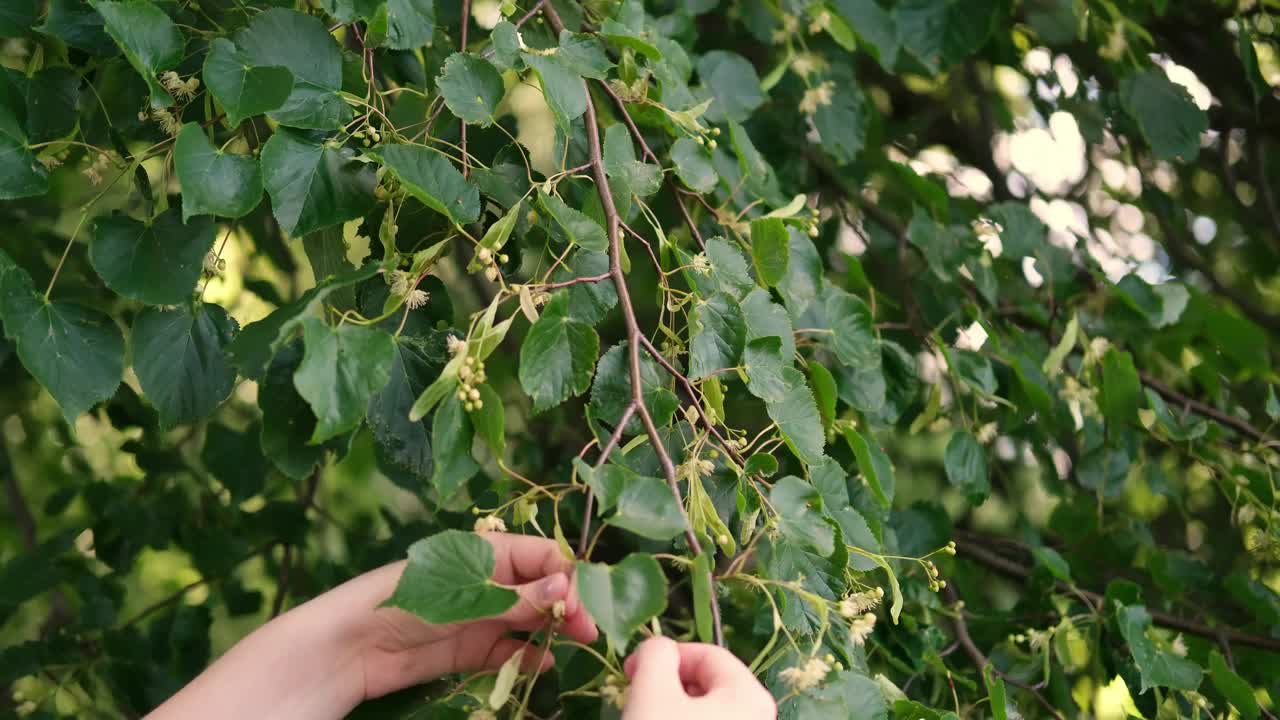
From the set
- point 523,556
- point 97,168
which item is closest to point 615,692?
point 523,556

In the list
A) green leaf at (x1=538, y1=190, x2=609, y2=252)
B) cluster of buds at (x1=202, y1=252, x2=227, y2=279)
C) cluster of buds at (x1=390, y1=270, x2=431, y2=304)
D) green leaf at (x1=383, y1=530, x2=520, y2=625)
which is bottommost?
cluster of buds at (x1=202, y1=252, x2=227, y2=279)

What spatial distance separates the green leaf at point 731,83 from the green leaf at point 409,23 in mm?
502

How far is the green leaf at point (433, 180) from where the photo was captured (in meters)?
0.73

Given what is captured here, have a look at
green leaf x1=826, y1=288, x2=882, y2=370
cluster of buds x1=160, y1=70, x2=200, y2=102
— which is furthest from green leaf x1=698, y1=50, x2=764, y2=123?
cluster of buds x1=160, y1=70, x2=200, y2=102

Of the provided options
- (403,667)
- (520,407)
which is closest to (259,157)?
(403,667)

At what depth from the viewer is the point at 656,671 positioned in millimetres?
598

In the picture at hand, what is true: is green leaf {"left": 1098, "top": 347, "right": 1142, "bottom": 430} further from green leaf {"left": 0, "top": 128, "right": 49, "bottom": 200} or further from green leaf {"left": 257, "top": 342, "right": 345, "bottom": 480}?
green leaf {"left": 0, "top": 128, "right": 49, "bottom": 200}

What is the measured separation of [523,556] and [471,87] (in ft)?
1.15

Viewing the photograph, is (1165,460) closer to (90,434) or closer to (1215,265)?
(1215,265)

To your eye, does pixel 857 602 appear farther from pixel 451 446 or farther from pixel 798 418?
pixel 451 446

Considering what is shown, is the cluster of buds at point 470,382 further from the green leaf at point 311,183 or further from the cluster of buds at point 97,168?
the cluster of buds at point 97,168

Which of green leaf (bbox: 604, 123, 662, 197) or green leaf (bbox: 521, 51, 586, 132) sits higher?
green leaf (bbox: 521, 51, 586, 132)

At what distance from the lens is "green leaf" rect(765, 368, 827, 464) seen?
2.66ft

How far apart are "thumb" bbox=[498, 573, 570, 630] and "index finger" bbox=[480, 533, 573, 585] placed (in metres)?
0.03
